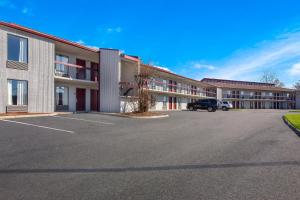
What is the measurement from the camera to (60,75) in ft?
71.1

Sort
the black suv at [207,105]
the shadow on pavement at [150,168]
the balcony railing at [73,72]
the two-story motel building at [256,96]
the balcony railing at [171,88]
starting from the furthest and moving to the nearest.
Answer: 1. the two-story motel building at [256,96]
2. the black suv at [207,105]
3. the balcony railing at [171,88]
4. the balcony railing at [73,72]
5. the shadow on pavement at [150,168]

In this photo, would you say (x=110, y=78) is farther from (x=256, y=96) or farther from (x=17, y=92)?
(x=256, y=96)

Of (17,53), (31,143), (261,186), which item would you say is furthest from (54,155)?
(17,53)

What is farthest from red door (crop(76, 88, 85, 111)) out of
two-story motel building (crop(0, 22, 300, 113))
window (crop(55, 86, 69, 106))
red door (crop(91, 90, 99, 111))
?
window (crop(55, 86, 69, 106))

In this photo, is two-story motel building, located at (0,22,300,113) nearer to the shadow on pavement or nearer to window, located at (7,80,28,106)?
window, located at (7,80,28,106)

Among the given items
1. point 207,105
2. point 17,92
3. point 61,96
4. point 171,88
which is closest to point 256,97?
point 207,105

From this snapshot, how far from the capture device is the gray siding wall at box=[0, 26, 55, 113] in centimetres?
1603

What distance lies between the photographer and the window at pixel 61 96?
71.9 ft

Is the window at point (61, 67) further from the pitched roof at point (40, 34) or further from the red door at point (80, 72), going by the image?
the pitched roof at point (40, 34)

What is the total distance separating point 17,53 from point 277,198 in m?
17.5

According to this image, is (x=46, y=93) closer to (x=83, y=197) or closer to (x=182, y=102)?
(x=83, y=197)

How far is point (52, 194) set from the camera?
407cm

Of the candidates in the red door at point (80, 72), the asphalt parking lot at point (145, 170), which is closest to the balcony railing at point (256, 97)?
the red door at point (80, 72)

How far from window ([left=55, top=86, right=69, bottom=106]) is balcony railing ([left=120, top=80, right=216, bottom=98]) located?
17.0 feet
